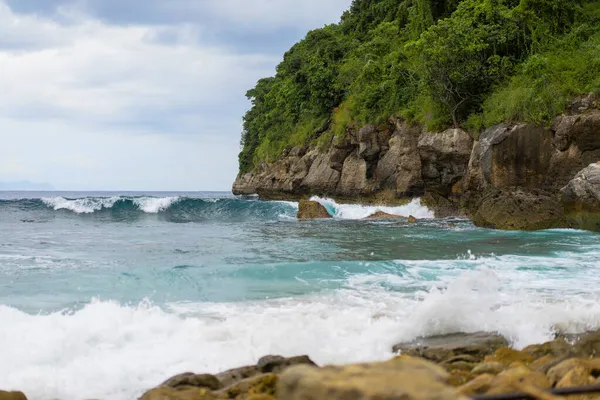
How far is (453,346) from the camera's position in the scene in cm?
521

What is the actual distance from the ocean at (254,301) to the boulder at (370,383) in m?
3.30

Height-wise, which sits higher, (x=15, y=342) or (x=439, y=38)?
(x=439, y=38)

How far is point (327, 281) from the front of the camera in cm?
898

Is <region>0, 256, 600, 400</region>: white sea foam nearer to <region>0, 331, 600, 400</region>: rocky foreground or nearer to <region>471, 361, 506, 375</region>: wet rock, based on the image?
<region>0, 331, 600, 400</region>: rocky foreground

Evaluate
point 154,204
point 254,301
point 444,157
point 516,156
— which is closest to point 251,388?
point 254,301

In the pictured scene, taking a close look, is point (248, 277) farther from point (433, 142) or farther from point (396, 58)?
point (396, 58)

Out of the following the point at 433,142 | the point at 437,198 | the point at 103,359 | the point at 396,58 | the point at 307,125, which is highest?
the point at 396,58

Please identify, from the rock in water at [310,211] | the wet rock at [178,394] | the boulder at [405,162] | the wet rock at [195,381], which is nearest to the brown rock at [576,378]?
the wet rock at [178,394]

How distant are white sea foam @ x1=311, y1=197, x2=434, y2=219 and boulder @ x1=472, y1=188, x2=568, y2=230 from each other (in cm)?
602

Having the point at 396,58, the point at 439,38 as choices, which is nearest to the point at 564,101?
the point at 439,38

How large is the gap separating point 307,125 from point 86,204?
50.7ft

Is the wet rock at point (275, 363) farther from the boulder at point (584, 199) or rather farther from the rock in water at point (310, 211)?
the rock in water at point (310, 211)

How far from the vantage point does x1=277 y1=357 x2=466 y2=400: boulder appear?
1.51 meters

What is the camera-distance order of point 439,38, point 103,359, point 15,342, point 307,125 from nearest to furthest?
point 103,359 → point 15,342 → point 439,38 → point 307,125
